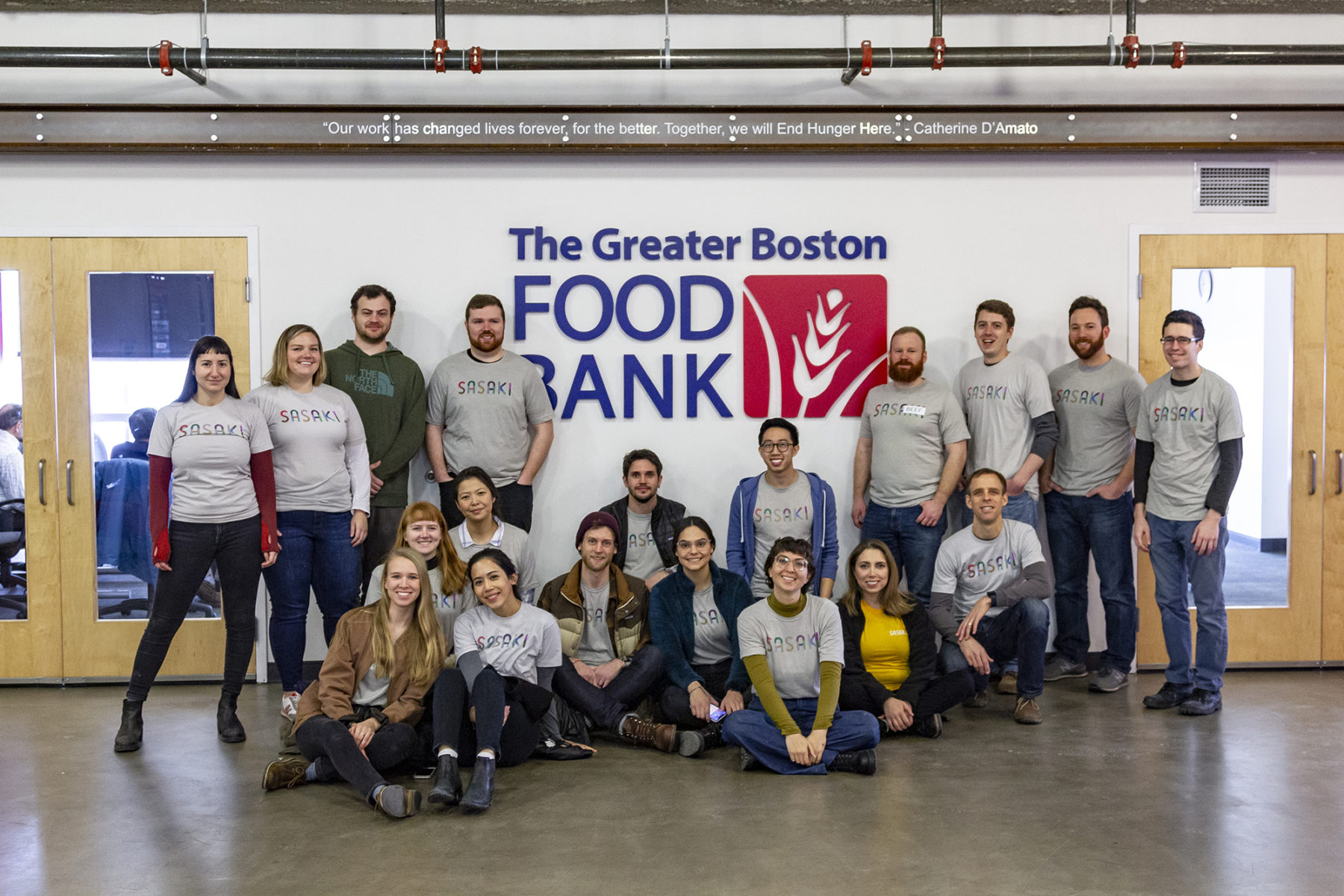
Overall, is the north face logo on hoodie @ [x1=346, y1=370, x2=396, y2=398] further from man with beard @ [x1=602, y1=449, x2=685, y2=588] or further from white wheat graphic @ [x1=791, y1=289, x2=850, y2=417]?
white wheat graphic @ [x1=791, y1=289, x2=850, y2=417]

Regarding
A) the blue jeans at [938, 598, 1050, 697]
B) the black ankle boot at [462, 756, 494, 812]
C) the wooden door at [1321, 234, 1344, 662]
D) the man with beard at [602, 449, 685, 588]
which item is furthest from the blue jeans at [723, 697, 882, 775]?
the wooden door at [1321, 234, 1344, 662]

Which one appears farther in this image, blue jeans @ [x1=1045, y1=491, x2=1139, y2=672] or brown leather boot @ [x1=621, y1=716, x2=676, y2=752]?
blue jeans @ [x1=1045, y1=491, x2=1139, y2=672]

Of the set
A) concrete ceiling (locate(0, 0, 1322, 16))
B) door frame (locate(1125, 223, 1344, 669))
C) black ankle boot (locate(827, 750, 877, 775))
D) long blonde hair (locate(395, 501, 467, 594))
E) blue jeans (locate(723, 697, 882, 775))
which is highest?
concrete ceiling (locate(0, 0, 1322, 16))

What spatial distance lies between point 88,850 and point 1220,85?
591 cm

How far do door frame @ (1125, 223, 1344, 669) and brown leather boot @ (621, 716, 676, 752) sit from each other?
2.77 m

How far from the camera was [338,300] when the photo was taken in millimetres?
5242

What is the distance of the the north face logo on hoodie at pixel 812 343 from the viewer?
17.5 feet

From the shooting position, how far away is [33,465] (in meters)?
5.17

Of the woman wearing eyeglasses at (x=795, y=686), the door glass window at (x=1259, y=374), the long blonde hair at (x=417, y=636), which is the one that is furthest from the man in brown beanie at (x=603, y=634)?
the door glass window at (x=1259, y=374)

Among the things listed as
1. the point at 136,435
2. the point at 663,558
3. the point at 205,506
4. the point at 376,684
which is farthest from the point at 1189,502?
the point at 136,435

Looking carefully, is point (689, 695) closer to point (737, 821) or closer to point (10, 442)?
point (737, 821)

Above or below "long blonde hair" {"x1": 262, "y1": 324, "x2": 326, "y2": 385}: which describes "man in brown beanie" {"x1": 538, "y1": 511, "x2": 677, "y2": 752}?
below

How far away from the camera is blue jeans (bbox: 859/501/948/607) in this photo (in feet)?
16.3

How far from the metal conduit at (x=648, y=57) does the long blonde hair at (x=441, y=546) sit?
211 centimetres
